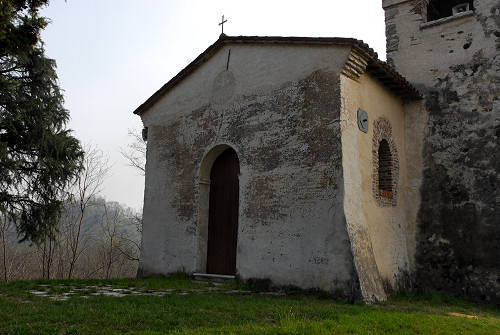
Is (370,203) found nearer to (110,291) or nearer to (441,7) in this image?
(110,291)

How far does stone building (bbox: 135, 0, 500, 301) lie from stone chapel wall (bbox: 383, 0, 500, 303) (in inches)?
1.0

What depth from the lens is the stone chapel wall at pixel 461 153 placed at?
30.0ft

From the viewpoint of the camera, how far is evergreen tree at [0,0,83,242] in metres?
12.0

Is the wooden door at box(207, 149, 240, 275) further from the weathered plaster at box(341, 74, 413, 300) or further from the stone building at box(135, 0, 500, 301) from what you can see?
the weathered plaster at box(341, 74, 413, 300)

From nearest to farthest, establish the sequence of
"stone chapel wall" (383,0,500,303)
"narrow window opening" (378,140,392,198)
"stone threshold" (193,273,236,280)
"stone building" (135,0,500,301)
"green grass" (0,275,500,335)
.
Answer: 1. "green grass" (0,275,500,335)
2. "stone building" (135,0,500,301)
3. "stone threshold" (193,273,236,280)
4. "stone chapel wall" (383,0,500,303)
5. "narrow window opening" (378,140,392,198)

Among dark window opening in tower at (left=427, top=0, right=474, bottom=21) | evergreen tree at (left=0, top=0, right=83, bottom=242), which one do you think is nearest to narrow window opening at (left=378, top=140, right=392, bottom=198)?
dark window opening in tower at (left=427, top=0, right=474, bottom=21)

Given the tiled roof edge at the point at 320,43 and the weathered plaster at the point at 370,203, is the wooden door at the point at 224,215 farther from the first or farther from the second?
the weathered plaster at the point at 370,203

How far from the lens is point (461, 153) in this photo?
9688 millimetres

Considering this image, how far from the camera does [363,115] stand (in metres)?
8.48

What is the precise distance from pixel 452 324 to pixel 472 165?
4.84 metres

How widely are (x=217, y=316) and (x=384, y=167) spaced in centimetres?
597

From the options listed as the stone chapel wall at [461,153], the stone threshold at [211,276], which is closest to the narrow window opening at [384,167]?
the stone chapel wall at [461,153]

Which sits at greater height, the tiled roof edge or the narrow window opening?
the tiled roof edge

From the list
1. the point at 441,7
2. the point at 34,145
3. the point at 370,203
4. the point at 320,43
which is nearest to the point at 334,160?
the point at 370,203
